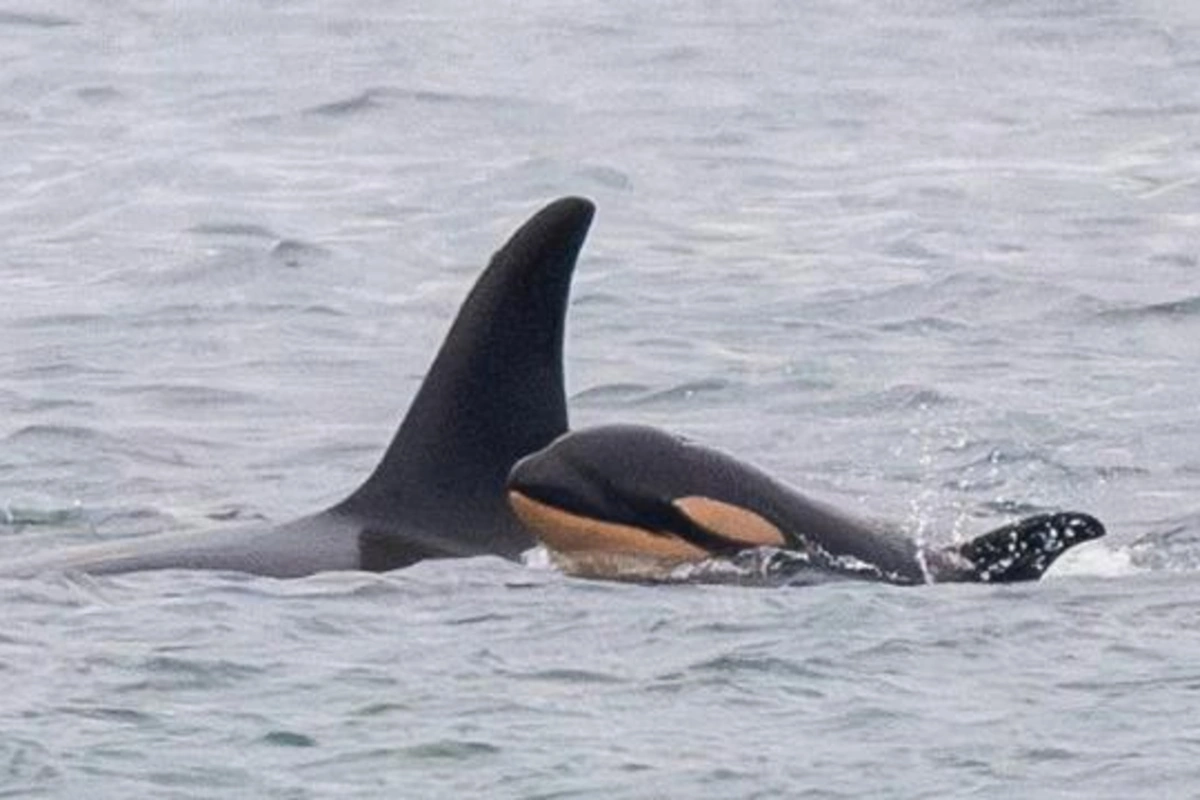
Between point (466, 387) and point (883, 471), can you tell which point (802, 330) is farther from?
point (466, 387)

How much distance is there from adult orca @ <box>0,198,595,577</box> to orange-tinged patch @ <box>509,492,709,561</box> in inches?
8.7

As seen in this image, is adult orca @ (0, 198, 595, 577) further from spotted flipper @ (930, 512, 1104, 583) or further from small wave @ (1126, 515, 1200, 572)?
small wave @ (1126, 515, 1200, 572)

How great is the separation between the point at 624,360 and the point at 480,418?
5.50 meters

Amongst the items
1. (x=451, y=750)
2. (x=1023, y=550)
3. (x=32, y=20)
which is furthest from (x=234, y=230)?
(x=451, y=750)

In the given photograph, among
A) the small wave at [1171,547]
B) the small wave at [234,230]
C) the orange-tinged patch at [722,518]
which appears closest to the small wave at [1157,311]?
the small wave at [1171,547]

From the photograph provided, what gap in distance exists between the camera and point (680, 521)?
14.4 meters

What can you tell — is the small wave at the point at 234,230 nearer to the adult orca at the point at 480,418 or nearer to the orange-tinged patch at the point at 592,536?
the adult orca at the point at 480,418

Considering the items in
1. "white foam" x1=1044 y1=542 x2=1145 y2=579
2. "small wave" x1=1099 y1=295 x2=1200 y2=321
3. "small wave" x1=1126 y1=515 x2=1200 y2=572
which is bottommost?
"small wave" x1=1099 y1=295 x2=1200 y2=321

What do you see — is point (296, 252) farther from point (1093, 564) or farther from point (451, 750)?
point (451, 750)

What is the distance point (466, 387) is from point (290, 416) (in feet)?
13.4

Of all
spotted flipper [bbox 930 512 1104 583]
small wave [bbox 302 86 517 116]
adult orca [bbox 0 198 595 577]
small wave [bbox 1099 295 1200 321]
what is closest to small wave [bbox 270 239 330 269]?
small wave [bbox 1099 295 1200 321]

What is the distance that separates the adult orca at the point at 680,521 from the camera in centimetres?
1422

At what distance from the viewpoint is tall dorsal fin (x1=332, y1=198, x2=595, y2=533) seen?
14.8 meters

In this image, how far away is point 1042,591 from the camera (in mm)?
13836
